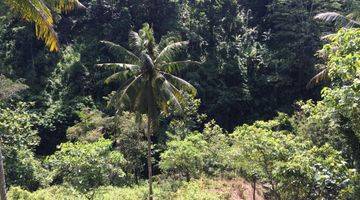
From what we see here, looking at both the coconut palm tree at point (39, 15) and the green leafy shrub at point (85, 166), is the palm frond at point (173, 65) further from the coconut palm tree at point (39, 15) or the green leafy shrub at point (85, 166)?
the coconut palm tree at point (39, 15)

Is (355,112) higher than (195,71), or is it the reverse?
(195,71)

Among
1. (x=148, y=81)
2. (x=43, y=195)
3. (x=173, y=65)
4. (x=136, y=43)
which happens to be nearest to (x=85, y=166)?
(x=43, y=195)

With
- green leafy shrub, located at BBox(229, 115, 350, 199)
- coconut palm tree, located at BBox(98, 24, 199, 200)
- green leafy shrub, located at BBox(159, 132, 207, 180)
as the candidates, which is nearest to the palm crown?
coconut palm tree, located at BBox(98, 24, 199, 200)

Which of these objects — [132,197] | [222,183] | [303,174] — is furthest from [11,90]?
[303,174]

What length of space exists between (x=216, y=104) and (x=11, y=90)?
58.2ft

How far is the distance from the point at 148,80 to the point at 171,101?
145cm

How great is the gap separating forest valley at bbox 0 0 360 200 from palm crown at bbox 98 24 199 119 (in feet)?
0.22

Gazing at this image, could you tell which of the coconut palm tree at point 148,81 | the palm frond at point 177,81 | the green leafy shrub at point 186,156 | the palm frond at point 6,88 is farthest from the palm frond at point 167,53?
the palm frond at point 6,88

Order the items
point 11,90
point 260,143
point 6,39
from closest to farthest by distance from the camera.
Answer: point 260,143
point 11,90
point 6,39

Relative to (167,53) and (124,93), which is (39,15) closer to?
(124,93)

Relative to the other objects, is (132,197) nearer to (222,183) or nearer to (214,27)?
(222,183)

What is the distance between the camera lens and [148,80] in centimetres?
2083

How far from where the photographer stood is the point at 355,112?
30.1 ft

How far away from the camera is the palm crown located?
2061 centimetres
